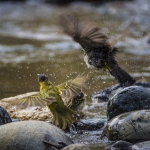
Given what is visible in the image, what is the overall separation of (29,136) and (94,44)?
324cm

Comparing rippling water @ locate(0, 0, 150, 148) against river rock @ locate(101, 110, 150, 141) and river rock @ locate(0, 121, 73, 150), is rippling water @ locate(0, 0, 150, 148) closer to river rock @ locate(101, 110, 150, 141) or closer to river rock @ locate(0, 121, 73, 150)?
river rock @ locate(101, 110, 150, 141)

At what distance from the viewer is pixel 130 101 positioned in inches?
258

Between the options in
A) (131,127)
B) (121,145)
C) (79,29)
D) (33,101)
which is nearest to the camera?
(121,145)

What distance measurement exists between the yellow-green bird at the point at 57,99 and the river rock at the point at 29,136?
572 millimetres

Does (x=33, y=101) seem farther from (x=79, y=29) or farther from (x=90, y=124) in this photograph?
(x=79, y=29)

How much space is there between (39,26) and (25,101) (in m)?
12.6

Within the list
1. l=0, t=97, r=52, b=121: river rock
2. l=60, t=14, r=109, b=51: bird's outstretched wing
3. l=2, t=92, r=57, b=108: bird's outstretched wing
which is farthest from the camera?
l=60, t=14, r=109, b=51: bird's outstretched wing

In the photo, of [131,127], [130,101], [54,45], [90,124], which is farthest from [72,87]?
[54,45]

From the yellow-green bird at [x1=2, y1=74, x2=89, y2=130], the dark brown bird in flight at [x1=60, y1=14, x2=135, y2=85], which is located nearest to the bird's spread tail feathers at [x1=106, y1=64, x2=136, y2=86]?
the dark brown bird in flight at [x1=60, y1=14, x2=135, y2=85]

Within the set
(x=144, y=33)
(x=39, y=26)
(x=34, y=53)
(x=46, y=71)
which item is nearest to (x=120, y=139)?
(x=46, y=71)

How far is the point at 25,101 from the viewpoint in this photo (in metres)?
6.05

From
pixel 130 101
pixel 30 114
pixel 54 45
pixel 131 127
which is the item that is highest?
pixel 130 101

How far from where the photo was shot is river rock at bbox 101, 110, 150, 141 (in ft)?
19.1

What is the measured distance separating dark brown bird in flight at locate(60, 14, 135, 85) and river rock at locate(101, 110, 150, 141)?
2.25m
